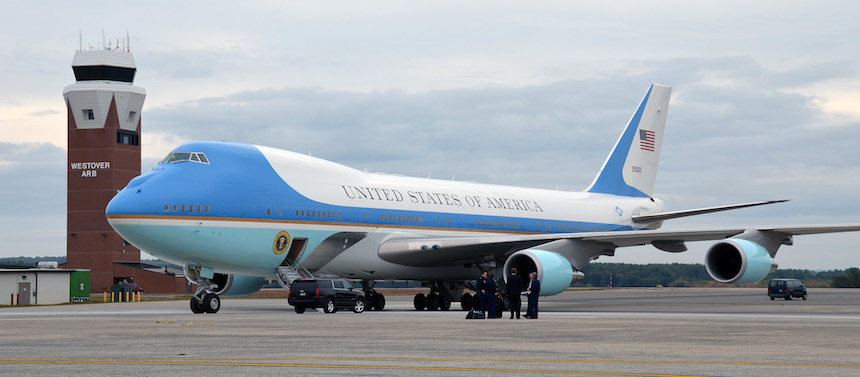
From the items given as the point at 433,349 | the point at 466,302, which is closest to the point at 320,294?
the point at 466,302

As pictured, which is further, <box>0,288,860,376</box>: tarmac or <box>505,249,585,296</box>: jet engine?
<box>505,249,585,296</box>: jet engine

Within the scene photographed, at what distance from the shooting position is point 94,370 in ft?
38.8

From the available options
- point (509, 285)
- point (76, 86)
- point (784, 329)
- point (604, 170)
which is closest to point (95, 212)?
point (76, 86)

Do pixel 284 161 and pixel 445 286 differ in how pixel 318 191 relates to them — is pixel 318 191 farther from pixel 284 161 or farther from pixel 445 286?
pixel 445 286

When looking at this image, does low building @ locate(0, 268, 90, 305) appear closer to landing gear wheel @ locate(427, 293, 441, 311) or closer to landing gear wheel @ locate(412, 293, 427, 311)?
landing gear wheel @ locate(412, 293, 427, 311)

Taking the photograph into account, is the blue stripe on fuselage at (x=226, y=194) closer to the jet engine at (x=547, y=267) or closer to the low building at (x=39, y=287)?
the jet engine at (x=547, y=267)

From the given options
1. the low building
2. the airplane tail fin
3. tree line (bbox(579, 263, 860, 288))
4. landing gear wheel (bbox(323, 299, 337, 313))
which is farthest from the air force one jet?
tree line (bbox(579, 263, 860, 288))

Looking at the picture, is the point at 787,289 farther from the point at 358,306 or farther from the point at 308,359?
the point at 308,359

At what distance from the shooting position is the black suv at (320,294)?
29547 millimetres

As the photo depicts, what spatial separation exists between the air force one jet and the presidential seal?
0.04 metres

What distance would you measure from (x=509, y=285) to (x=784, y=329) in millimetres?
8593

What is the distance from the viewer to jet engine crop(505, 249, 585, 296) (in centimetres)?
3095

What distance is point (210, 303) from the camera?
98.3ft

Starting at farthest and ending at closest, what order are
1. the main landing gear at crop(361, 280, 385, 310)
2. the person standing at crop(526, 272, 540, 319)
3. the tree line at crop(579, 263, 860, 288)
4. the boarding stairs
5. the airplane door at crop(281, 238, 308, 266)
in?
the tree line at crop(579, 263, 860, 288) < the main landing gear at crop(361, 280, 385, 310) < the boarding stairs < the airplane door at crop(281, 238, 308, 266) < the person standing at crop(526, 272, 540, 319)
